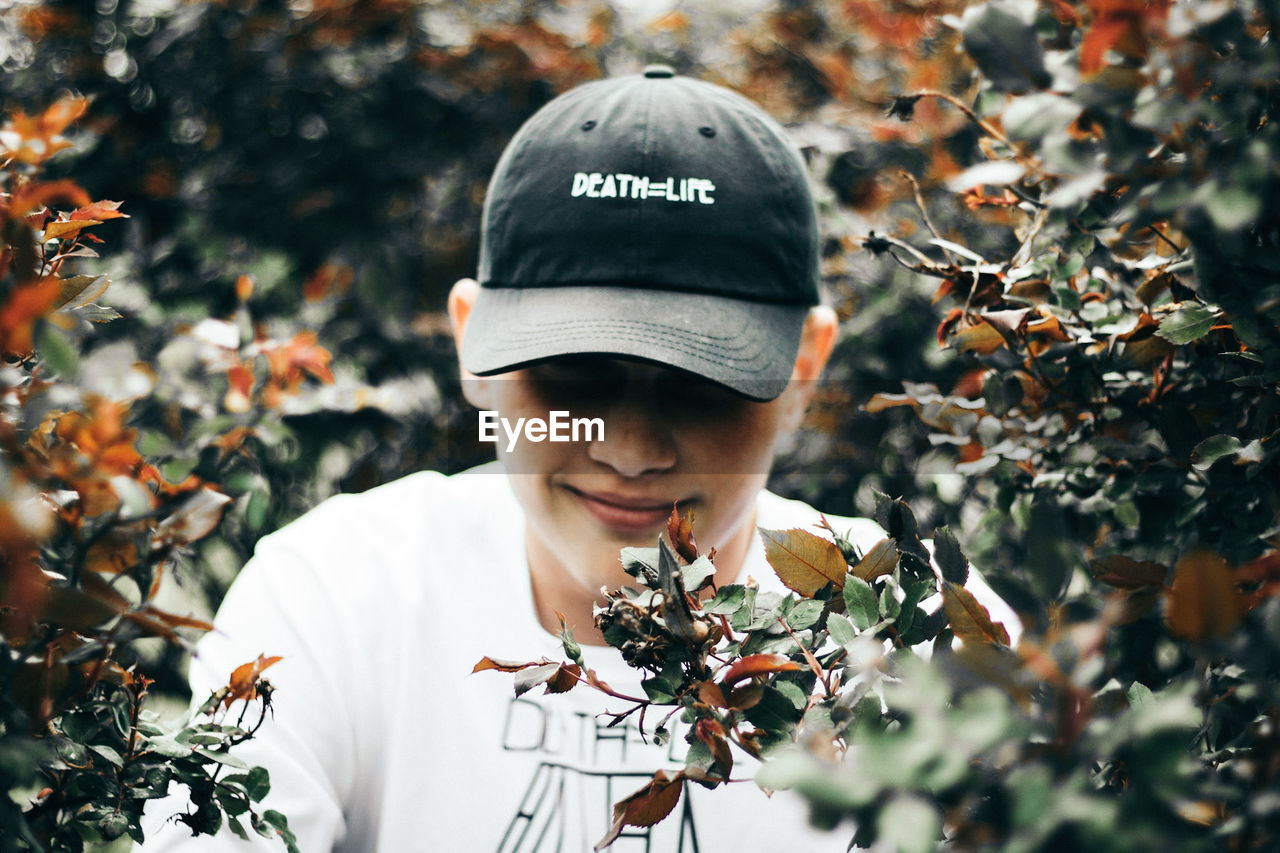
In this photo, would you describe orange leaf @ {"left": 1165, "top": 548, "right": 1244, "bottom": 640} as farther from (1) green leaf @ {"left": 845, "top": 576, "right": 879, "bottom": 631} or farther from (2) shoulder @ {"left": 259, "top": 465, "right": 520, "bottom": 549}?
(2) shoulder @ {"left": 259, "top": 465, "right": 520, "bottom": 549}

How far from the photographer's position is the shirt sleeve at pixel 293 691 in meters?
1.29

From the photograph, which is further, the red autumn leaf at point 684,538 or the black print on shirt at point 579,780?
the black print on shirt at point 579,780

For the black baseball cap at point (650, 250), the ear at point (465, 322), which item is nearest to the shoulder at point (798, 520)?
the black baseball cap at point (650, 250)

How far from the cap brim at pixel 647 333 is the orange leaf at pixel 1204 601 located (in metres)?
0.79

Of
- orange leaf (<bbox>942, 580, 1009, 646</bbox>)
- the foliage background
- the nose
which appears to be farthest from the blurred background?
orange leaf (<bbox>942, 580, 1009, 646</bbox>)

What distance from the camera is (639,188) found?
1.35m

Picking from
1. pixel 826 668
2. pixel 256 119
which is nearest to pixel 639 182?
pixel 826 668

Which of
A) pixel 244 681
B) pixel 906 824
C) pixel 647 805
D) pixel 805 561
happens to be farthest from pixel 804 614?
pixel 244 681

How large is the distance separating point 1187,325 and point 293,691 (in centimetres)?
127

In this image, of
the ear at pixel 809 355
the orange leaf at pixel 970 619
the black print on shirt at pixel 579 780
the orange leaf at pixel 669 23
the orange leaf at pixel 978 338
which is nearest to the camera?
the orange leaf at pixel 970 619

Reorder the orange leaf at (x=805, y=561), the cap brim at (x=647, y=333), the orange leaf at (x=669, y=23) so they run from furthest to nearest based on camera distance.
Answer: the orange leaf at (x=669, y=23), the cap brim at (x=647, y=333), the orange leaf at (x=805, y=561)

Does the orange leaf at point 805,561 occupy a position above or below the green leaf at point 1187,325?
below

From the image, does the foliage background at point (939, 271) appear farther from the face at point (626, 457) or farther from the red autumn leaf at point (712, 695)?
the face at point (626, 457)

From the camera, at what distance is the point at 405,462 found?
8.36 ft
